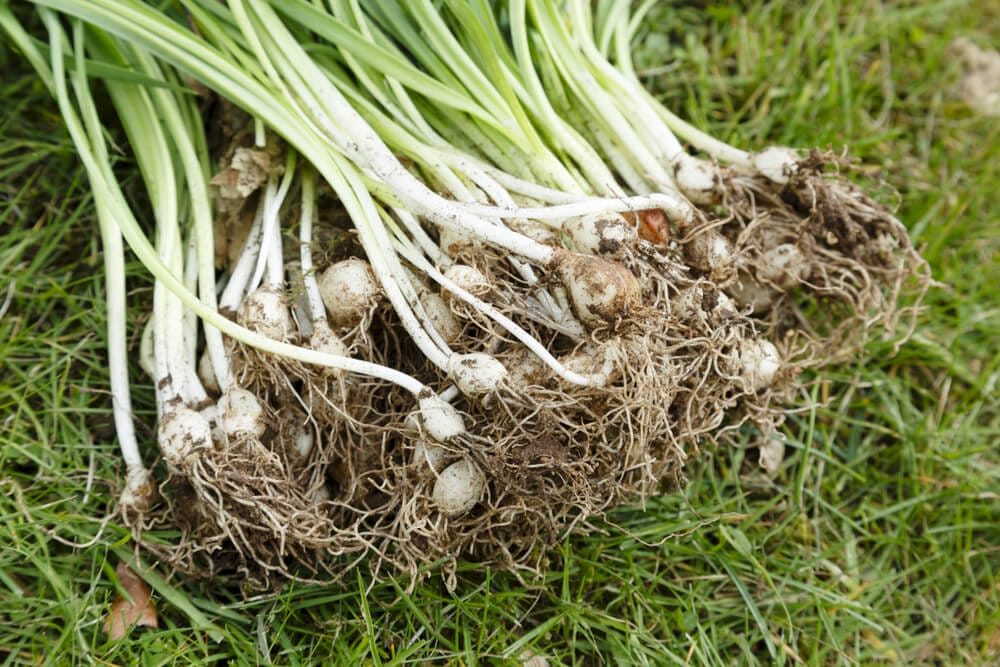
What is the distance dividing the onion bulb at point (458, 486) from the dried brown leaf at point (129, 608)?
0.56m

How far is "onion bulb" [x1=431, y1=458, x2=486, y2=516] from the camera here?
1.34 m

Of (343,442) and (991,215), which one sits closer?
(343,442)

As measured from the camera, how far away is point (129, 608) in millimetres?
1471

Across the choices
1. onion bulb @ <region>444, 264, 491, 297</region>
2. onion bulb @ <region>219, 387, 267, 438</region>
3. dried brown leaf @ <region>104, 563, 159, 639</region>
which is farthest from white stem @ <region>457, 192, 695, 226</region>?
dried brown leaf @ <region>104, 563, 159, 639</region>

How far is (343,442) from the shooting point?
4.76ft

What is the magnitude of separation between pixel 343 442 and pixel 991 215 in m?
1.56

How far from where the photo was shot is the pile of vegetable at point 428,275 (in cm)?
135

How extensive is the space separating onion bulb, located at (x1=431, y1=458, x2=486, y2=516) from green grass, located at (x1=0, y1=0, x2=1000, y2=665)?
0.66 feet

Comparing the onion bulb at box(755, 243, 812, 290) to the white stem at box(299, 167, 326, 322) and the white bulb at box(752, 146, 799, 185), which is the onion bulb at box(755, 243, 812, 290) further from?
the white stem at box(299, 167, 326, 322)

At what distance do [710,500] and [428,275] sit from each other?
0.70 meters

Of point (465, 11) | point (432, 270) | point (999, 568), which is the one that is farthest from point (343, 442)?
point (999, 568)

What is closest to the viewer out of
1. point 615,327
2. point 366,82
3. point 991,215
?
point 615,327

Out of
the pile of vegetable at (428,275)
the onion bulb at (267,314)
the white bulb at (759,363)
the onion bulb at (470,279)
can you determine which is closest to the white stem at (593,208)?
the pile of vegetable at (428,275)

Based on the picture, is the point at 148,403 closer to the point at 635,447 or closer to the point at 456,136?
the point at 456,136
